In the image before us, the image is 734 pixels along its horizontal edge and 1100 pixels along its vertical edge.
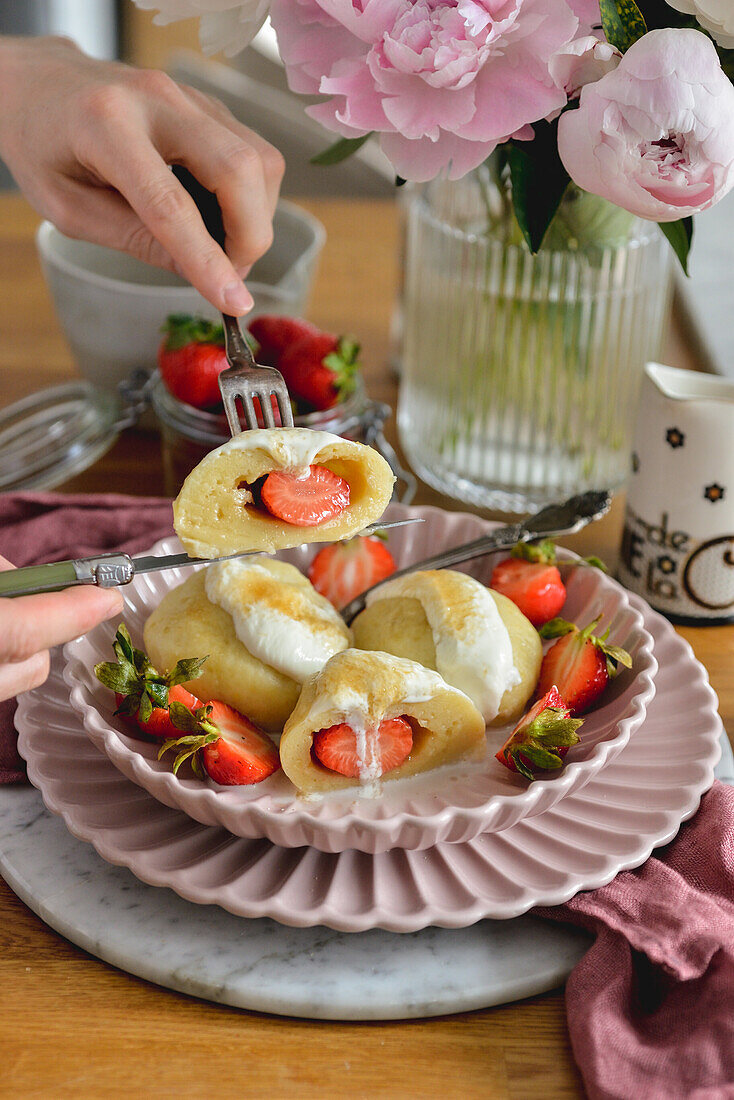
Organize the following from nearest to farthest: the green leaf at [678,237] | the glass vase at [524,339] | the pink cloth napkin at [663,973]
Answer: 1. the pink cloth napkin at [663,973]
2. the green leaf at [678,237]
3. the glass vase at [524,339]

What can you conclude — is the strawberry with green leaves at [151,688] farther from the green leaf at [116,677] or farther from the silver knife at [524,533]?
the silver knife at [524,533]

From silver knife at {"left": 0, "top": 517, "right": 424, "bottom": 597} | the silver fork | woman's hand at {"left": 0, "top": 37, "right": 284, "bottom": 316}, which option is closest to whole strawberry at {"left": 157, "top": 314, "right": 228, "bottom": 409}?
woman's hand at {"left": 0, "top": 37, "right": 284, "bottom": 316}

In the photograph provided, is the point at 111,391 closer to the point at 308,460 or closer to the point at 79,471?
the point at 79,471

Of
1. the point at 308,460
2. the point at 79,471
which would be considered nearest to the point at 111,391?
the point at 79,471

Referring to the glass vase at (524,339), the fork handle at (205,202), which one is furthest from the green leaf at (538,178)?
the fork handle at (205,202)

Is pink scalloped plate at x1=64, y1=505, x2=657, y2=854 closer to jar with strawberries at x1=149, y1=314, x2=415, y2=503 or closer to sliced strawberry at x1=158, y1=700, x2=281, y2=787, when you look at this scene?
sliced strawberry at x1=158, y1=700, x2=281, y2=787

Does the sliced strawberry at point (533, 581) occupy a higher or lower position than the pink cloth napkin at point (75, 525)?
higher

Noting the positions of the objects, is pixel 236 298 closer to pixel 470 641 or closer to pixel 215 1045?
pixel 470 641

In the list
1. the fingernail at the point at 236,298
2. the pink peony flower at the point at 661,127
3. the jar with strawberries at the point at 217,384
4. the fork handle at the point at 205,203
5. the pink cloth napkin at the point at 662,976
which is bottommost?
the pink cloth napkin at the point at 662,976
